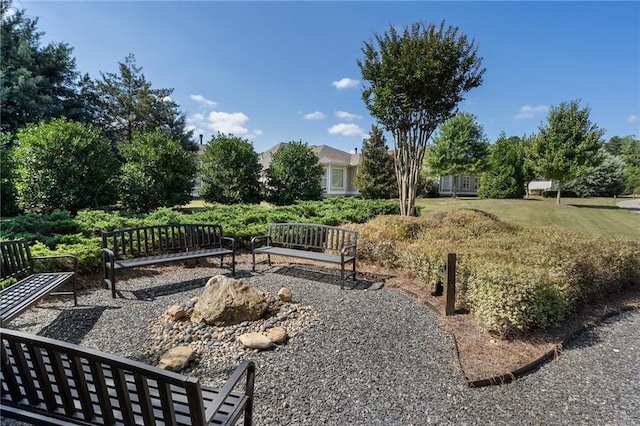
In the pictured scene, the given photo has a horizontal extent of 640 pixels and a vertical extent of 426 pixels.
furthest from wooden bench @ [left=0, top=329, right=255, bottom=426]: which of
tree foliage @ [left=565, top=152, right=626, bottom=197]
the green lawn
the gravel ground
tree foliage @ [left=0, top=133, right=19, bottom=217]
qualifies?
tree foliage @ [left=565, top=152, right=626, bottom=197]

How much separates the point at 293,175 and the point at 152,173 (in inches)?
268

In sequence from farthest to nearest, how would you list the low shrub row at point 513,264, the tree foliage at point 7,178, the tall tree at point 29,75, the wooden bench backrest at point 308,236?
the tall tree at point 29,75
the tree foliage at point 7,178
the wooden bench backrest at point 308,236
the low shrub row at point 513,264

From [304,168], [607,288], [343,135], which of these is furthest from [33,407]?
[343,135]

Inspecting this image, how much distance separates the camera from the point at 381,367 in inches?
121

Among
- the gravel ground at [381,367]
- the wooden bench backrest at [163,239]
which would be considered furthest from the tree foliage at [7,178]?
the gravel ground at [381,367]

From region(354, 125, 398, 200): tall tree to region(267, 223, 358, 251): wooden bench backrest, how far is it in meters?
17.6

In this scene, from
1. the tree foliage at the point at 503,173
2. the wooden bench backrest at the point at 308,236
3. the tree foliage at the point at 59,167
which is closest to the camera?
the wooden bench backrest at the point at 308,236

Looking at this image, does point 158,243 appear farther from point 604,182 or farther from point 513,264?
point 604,182

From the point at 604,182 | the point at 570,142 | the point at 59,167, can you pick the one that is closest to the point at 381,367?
the point at 59,167

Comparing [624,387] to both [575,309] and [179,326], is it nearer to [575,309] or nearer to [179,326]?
[575,309]

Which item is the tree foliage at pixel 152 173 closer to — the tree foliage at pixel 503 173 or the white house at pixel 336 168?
the white house at pixel 336 168

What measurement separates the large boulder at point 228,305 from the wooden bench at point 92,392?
1.74 meters

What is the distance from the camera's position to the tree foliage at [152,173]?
457 inches

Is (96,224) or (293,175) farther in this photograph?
(293,175)
